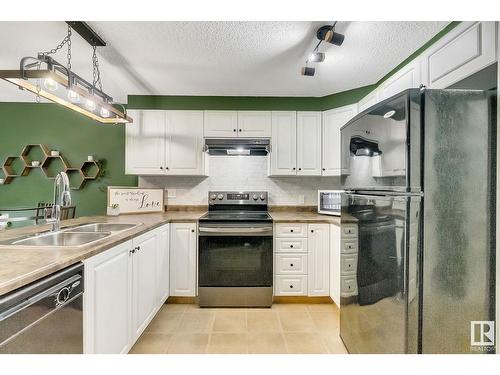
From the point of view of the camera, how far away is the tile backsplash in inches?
126

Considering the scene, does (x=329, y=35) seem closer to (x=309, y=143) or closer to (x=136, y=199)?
(x=309, y=143)

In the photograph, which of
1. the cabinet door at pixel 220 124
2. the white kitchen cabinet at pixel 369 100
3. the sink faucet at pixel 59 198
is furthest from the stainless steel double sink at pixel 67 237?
the white kitchen cabinet at pixel 369 100

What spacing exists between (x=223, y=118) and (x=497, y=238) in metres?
2.55

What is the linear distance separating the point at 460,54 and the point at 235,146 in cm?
198

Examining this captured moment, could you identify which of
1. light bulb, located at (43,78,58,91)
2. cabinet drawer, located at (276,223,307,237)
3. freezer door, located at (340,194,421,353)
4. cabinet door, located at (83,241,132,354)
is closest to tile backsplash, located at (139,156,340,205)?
cabinet drawer, located at (276,223,307,237)

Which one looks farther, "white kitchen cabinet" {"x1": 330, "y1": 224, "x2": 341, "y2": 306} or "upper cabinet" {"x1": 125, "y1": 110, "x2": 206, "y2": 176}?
"upper cabinet" {"x1": 125, "y1": 110, "x2": 206, "y2": 176}

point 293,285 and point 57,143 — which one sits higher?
point 57,143

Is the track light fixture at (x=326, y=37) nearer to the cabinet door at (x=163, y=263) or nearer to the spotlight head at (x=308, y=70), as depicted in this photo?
the spotlight head at (x=308, y=70)

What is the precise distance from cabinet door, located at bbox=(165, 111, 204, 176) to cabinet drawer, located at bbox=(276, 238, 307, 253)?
4.09 ft

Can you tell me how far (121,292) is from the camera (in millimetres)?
1537

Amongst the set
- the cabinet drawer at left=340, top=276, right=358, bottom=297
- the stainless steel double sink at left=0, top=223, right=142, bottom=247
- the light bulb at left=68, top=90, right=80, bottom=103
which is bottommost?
the cabinet drawer at left=340, top=276, right=358, bottom=297

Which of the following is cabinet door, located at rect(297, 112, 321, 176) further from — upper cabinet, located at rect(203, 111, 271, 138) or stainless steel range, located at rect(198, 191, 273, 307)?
stainless steel range, located at rect(198, 191, 273, 307)

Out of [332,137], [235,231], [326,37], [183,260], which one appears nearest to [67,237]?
[183,260]

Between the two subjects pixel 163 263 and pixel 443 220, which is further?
pixel 163 263
